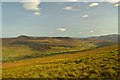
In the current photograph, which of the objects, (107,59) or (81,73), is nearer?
(81,73)

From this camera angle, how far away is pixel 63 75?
30.7 m

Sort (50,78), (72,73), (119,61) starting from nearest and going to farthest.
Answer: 1. (50,78)
2. (72,73)
3. (119,61)

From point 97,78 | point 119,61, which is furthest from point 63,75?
point 119,61

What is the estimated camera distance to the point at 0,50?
598 feet

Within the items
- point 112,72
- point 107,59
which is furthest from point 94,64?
point 112,72

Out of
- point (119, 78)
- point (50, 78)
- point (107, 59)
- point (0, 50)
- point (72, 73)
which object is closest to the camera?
point (119, 78)

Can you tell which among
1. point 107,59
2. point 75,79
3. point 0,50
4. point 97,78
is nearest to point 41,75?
point 75,79

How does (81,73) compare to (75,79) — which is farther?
(81,73)

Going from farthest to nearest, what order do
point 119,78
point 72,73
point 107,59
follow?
point 107,59
point 72,73
point 119,78

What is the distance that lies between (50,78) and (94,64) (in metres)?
9.07

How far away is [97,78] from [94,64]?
794 cm

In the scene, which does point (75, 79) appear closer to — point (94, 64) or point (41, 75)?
point (41, 75)

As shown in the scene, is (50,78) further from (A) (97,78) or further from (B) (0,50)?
(B) (0,50)

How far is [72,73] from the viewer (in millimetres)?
31703
